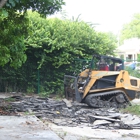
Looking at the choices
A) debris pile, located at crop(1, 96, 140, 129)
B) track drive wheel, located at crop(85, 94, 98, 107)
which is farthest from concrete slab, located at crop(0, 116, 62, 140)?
track drive wheel, located at crop(85, 94, 98, 107)

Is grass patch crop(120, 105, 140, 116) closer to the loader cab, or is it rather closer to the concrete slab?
the loader cab

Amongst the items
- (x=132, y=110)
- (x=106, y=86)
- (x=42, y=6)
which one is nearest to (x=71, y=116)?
(x=132, y=110)

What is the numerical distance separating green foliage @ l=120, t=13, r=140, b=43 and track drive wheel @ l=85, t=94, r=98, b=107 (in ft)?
178

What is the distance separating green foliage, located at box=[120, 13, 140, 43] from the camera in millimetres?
67938

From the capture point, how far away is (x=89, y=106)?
15.5m

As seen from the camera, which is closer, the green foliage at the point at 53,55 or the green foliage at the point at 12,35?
the green foliage at the point at 12,35

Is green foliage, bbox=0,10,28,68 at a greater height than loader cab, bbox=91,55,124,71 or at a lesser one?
greater

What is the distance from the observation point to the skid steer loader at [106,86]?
1538 centimetres

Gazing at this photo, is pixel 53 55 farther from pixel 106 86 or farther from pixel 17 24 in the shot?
pixel 17 24

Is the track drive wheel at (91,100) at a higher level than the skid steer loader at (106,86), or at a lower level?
lower

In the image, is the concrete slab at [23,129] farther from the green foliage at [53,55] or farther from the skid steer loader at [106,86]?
the green foliage at [53,55]

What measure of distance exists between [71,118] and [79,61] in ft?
29.2

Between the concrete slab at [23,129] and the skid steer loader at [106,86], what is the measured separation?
207 inches

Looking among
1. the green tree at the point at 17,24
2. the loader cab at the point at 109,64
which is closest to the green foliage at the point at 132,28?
the loader cab at the point at 109,64
